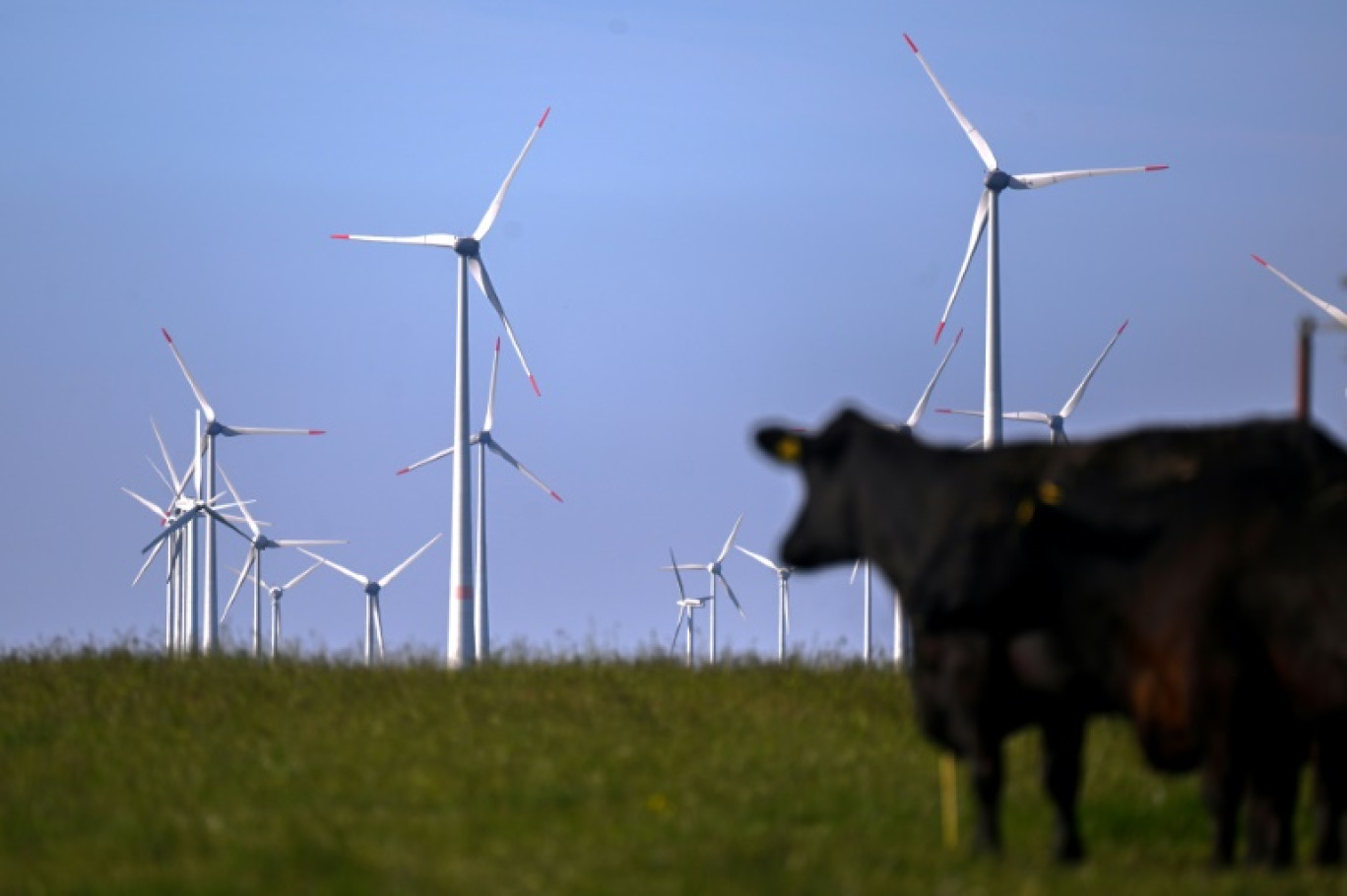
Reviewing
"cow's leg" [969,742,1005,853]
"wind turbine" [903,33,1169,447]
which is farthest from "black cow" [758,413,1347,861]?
"wind turbine" [903,33,1169,447]

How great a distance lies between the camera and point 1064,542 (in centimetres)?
1089

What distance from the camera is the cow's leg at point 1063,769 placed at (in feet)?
35.7

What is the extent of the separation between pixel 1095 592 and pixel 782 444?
77.1 inches

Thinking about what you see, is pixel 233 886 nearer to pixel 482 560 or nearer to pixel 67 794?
pixel 67 794

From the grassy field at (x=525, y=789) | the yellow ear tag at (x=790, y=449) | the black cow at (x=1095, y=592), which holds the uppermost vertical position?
the yellow ear tag at (x=790, y=449)

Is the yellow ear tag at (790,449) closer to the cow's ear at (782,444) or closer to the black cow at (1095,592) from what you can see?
the cow's ear at (782,444)

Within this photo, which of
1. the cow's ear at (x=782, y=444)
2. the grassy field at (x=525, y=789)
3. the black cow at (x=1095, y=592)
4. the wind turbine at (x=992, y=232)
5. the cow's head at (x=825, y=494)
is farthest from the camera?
the wind turbine at (x=992, y=232)

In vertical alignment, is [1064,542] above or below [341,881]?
above

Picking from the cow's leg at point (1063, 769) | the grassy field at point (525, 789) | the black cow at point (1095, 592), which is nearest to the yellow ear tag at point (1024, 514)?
the black cow at point (1095, 592)

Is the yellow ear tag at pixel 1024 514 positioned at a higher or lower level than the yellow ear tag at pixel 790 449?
lower

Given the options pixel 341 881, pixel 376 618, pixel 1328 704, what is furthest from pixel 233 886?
pixel 376 618

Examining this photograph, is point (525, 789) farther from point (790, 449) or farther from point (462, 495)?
point (462, 495)

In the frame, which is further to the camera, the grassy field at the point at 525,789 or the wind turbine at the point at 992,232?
the wind turbine at the point at 992,232

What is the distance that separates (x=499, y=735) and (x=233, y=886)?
16.1 ft
